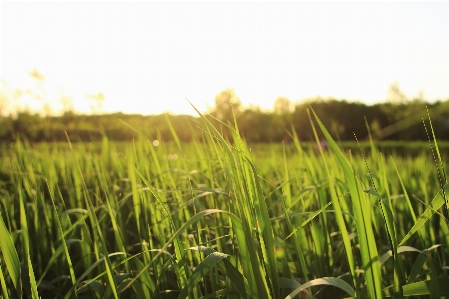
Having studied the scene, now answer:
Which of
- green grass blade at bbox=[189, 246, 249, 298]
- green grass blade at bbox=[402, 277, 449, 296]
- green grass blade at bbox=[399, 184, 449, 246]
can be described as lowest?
green grass blade at bbox=[402, 277, 449, 296]

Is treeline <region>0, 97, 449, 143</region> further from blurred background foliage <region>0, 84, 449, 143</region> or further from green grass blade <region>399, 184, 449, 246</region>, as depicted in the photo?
green grass blade <region>399, 184, 449, 246</region>

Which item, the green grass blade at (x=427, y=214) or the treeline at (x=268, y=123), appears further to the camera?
the treeline at (x=268, y=123)

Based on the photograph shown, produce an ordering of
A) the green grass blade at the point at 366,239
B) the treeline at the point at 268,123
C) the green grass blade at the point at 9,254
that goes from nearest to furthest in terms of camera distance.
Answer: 1. the green grass blade at the point at 366,239
2. the green grass blade at the point at 9,254
3. the treeline at the point at 268,123

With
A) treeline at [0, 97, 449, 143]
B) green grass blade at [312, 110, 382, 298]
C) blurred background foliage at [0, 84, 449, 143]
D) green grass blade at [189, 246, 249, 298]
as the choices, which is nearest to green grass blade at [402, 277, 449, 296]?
green grass blade at [312, 110, 382, 298]

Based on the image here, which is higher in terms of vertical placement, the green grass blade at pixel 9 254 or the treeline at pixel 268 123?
the treeline at pixel 268 123

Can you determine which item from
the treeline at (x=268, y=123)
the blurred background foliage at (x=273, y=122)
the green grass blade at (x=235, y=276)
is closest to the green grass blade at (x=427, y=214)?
the green grass blade at (x=235, y=276)

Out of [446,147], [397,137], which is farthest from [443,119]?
[446,147]

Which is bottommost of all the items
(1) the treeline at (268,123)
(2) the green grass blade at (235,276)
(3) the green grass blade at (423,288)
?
(3) the green grass blade at (423,288)

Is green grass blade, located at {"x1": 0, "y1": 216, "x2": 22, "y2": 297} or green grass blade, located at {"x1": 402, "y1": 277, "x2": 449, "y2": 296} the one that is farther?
green grass blade, located at {"x1": 0, "y1": 216, "x2": 22, "y2": 297}

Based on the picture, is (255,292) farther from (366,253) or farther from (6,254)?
(6,254)

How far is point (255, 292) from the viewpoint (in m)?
0.69

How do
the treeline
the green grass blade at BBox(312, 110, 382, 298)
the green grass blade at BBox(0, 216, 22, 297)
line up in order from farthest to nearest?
the treeline
the green grass blade at BBox(0, 216, 22, 297)
the green grass blade at BBox(312, 110, 382, 298)

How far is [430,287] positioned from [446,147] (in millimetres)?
13273

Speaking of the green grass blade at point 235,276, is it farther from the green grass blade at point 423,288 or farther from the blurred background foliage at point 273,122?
the blurred background foliage at point 273,122
